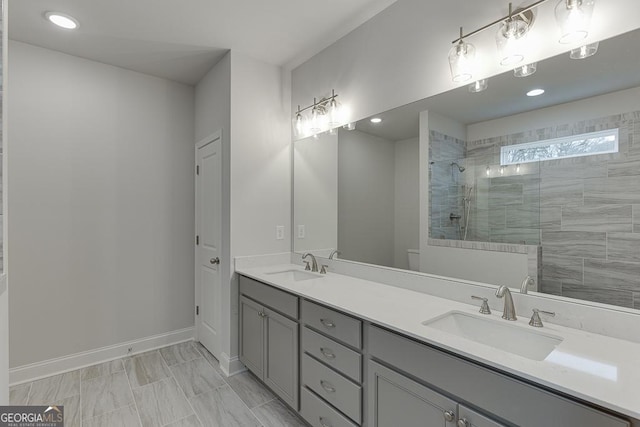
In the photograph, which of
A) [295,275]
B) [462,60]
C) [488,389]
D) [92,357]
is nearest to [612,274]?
[488,389]

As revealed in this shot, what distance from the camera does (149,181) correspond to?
3051 millimetres

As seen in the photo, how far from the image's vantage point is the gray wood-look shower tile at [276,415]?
1943 millimetres

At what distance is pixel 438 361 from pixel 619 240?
866mm

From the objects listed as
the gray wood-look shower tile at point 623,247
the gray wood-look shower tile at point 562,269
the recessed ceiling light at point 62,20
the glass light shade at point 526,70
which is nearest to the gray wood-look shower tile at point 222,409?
the gray wood-look shower tile at point 562,269

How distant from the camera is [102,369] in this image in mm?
2664

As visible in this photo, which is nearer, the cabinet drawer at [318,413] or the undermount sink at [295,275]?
the cabinet drawer at [318,413]

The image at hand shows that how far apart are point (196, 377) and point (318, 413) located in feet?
4.22

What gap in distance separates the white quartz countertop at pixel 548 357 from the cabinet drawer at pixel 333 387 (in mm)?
378

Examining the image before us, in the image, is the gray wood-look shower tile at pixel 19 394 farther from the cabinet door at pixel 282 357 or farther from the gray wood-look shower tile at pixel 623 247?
the gray wood-look shower tile at pixel 623 247

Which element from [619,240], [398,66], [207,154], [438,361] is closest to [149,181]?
[207,154]

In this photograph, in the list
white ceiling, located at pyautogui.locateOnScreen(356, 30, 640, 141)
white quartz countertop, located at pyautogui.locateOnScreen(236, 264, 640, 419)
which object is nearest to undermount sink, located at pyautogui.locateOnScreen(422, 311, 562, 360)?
white quartz countertop, located at pyautogui.locateOnScreen(236, 264, 640, 419)

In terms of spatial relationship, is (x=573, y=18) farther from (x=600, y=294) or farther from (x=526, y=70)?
(x=600, y=294)

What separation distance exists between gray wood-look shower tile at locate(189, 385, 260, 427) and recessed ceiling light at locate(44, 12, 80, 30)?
112 inches

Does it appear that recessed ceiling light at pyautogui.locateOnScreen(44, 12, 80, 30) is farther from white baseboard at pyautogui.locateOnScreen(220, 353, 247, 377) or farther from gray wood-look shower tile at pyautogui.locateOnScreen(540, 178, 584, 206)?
gray wood-look shower tile at pyautogui.locateOnScreen(540, 178, 584, 206)
